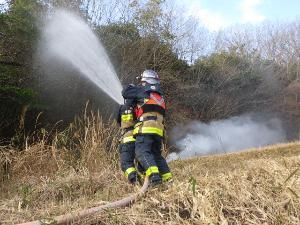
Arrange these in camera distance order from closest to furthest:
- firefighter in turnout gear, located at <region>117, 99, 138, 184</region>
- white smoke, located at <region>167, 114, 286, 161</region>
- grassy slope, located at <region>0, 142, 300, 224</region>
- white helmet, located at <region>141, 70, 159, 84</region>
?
grassy slope, located at <region>0, 142, 300, 224</region>
firefighter in turnout gear, located at <region>117, 99, 138, 184</region>
white helmet, located at <region>141, 70, 159, 84</region>
white smoke, located at <region>167, 114, 286, 161</region>

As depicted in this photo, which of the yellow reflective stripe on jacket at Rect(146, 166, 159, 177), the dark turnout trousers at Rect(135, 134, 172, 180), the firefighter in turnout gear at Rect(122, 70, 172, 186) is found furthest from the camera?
the firefighter in turnout gear at Rect(122, 70, 172, 186)

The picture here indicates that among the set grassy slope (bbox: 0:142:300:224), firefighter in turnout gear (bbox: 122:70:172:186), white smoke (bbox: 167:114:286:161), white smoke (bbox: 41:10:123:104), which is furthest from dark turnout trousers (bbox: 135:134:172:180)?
white smoke (bbox: 167:114:286:161)

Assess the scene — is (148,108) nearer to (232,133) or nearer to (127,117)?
(127,117)

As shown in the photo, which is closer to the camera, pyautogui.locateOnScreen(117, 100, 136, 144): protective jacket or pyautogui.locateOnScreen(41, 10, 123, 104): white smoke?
pyautogui.locateOnScreen(117, 100, 136, 144): protective jacket

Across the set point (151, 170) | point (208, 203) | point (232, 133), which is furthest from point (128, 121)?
point (232, 133)

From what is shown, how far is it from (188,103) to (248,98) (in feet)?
21.3

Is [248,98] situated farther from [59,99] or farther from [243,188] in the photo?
[243,188]

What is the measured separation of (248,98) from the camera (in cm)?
2941

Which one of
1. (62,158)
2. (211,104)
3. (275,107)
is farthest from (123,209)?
(275,107)

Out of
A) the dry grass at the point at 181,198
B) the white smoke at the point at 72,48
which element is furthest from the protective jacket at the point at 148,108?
the white smoke at the point at 72,48

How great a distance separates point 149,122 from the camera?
5.34 metres

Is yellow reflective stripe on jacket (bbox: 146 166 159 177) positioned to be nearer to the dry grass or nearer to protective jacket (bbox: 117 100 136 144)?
the dry grass

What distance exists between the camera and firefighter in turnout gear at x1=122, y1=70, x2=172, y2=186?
5.21m

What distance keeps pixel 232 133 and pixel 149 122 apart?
2366cm
